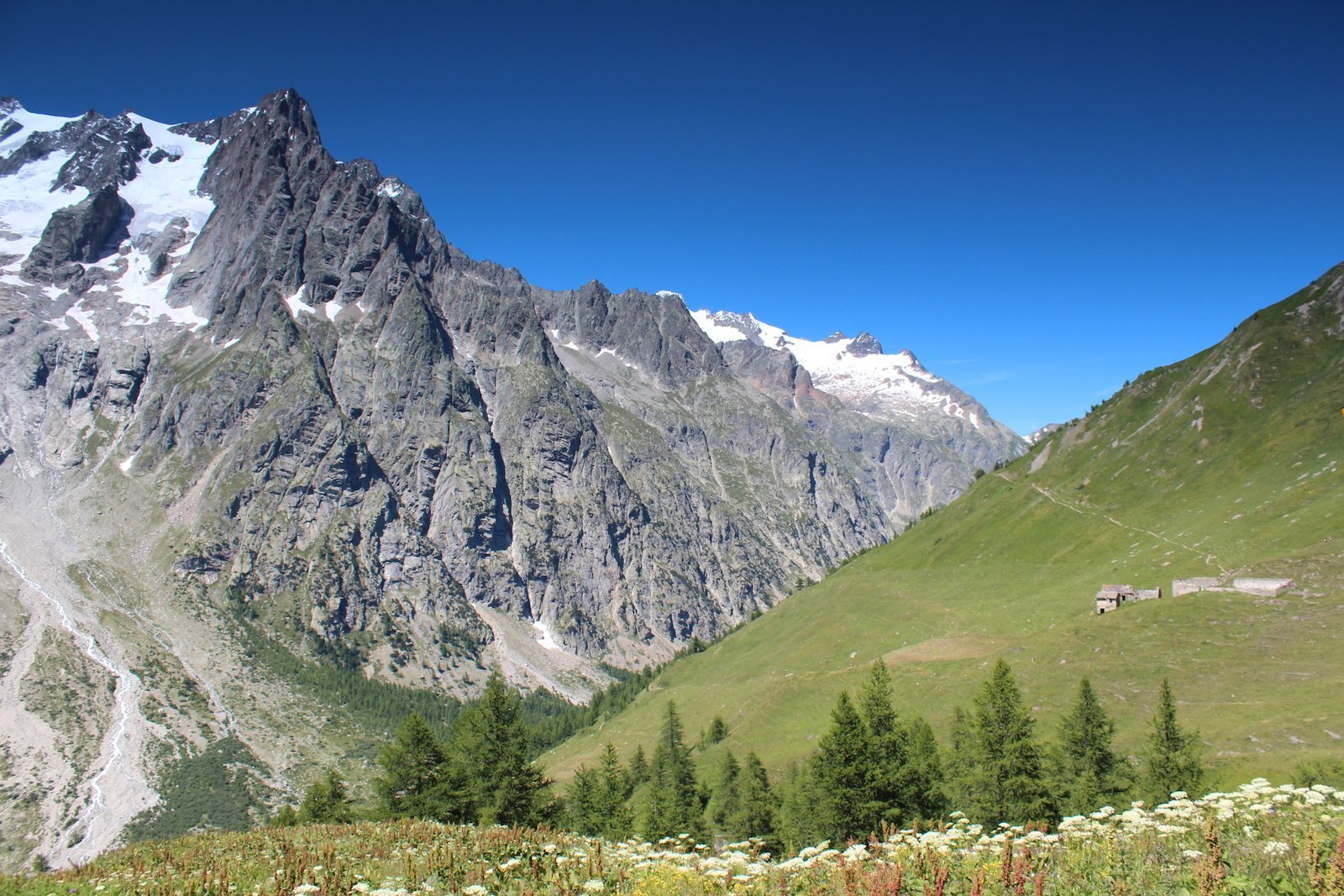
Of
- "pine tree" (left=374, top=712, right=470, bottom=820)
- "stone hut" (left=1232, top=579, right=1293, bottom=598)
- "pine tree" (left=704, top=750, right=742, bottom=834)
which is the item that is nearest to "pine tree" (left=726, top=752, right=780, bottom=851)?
"pine tree" (left=704, top=750, right=742, bottom=834)

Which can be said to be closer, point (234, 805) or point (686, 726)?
point (686, 726)

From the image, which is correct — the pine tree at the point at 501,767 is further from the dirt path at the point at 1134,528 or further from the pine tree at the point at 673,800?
the dirt path at the point at 1134,528

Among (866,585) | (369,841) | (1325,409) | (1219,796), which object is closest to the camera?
(1219,796)

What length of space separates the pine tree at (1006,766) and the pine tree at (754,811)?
24.0 metres

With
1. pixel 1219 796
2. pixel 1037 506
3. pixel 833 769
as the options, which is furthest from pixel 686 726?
pixel 1219 796

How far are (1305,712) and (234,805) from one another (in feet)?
640

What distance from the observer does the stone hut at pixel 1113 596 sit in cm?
9281

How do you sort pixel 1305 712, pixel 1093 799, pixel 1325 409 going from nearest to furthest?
pixel 1093 799 → pixel 1305 712 → pixel 1325 409

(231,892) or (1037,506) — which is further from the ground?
(1037,506)

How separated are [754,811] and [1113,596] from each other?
57.9 metres

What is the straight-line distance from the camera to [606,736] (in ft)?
446

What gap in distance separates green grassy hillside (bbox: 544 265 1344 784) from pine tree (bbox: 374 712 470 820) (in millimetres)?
44712

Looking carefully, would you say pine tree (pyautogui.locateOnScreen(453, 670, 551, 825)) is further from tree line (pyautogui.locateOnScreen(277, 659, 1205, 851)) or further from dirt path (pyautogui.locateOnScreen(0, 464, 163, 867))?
dirt path (pyautogui.locateOnScreen(0, 464, 163, 867))

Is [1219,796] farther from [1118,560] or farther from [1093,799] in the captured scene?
[1118,560]
